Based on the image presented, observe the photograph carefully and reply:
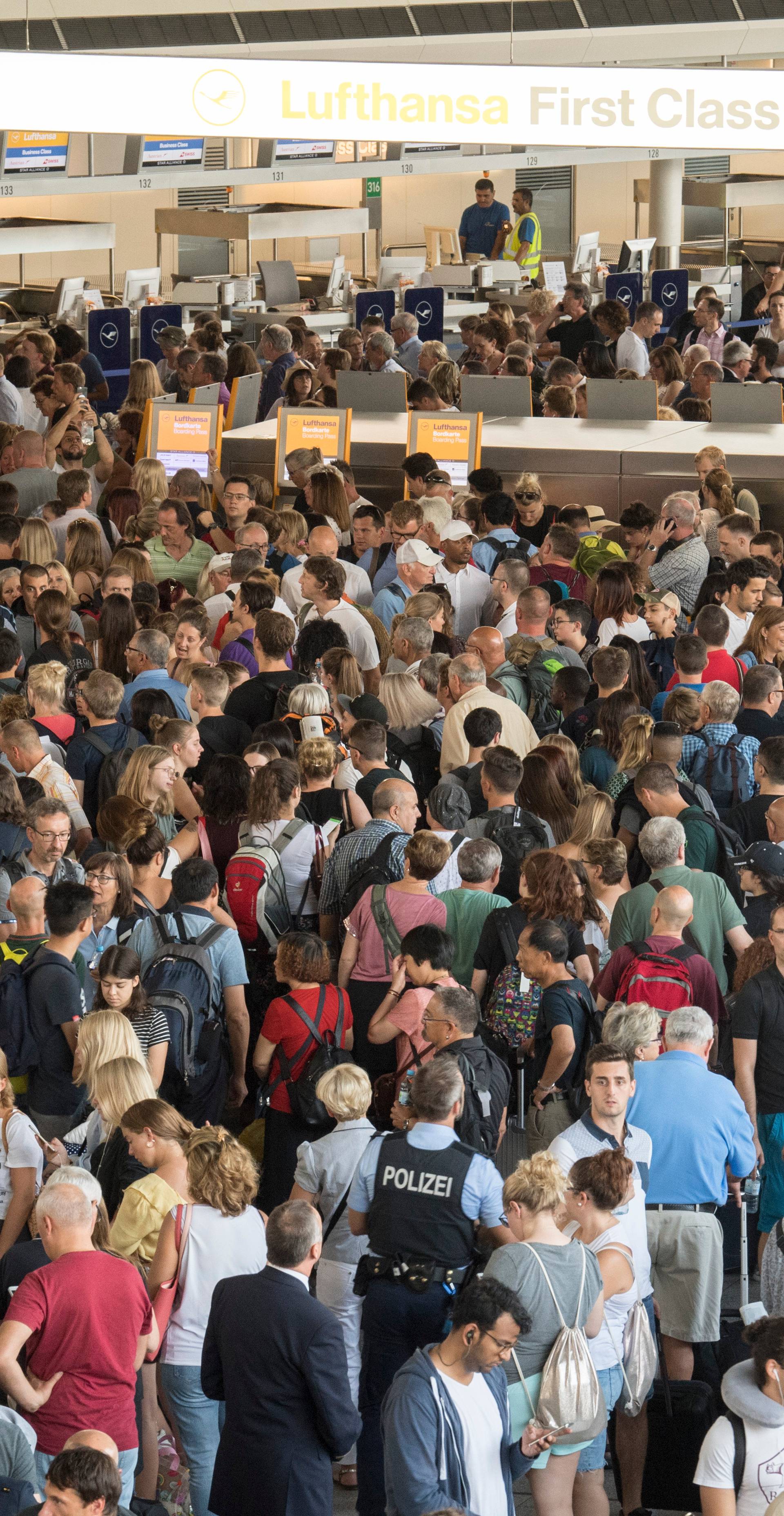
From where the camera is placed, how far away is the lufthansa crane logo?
752 cm

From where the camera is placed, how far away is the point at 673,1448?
160 inches

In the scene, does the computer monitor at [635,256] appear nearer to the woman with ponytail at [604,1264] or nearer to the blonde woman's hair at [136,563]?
the blonde woman's hair at [136,563]

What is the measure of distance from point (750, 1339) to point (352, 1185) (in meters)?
1.00

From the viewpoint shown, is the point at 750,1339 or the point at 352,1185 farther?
the point at 352,1185

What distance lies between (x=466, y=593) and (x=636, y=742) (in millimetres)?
2455

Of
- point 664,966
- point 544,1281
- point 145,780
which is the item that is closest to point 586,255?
point 145,780

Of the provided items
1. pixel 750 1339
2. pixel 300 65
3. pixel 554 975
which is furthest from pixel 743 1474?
pixel 300 65

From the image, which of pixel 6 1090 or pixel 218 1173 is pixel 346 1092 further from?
pixel 6 1090

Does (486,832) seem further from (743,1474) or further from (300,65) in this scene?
(300,65)

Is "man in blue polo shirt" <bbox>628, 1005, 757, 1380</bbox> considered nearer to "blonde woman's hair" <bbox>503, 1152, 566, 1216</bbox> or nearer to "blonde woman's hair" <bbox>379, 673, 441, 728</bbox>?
"blonde woman's hair" <bbox>503, 1152, 566, 1216</bbox>

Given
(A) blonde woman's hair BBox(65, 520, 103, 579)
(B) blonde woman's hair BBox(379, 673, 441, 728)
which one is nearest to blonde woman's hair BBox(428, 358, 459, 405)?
(A) blonde woman's hair BBox(65, 520, 103, 579)

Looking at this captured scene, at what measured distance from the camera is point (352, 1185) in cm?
394

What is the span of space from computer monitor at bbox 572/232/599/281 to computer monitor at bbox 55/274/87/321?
18.1ft

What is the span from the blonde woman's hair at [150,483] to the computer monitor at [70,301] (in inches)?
234
